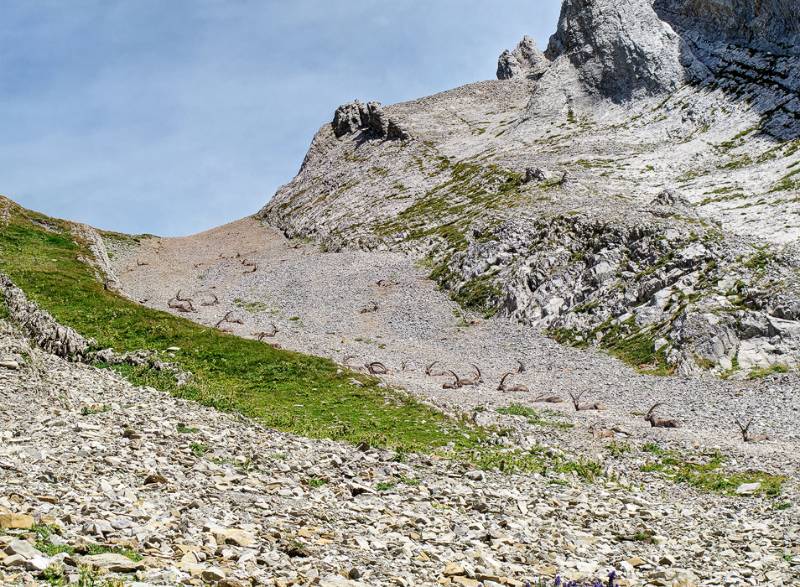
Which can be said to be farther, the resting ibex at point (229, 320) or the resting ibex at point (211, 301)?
the resting ibex at point (211, 301)

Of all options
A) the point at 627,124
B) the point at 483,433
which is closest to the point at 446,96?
the point at 627,124

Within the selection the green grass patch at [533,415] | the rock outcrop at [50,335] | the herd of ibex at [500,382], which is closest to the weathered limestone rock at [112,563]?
the green grass patch at [533,415]

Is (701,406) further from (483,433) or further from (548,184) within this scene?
(548,184)

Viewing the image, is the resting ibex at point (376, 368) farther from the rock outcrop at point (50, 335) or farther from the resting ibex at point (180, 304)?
the resting ibex at point (180, 304)

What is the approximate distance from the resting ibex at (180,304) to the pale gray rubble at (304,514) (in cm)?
4217

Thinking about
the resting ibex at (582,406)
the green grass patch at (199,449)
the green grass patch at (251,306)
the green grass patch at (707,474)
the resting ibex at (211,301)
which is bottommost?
the green grass patch at (707,474)

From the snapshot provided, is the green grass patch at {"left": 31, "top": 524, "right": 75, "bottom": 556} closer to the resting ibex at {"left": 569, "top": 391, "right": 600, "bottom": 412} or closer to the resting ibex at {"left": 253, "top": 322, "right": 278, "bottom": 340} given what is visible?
the resting ibex at {"left": 569, "top": 391, "right": 600, "bottom": 412}

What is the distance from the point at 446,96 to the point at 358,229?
68.1 metres

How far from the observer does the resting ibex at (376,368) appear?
136ft

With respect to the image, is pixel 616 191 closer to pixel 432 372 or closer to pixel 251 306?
pixel 432 372

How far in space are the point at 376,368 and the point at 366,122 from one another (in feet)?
345

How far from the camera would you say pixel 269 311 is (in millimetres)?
65188

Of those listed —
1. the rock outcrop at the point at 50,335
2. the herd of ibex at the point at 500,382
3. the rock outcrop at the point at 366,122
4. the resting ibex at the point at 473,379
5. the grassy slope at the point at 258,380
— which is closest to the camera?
the grassy slope at the point at 258,380

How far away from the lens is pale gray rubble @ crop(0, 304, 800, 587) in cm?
1117
